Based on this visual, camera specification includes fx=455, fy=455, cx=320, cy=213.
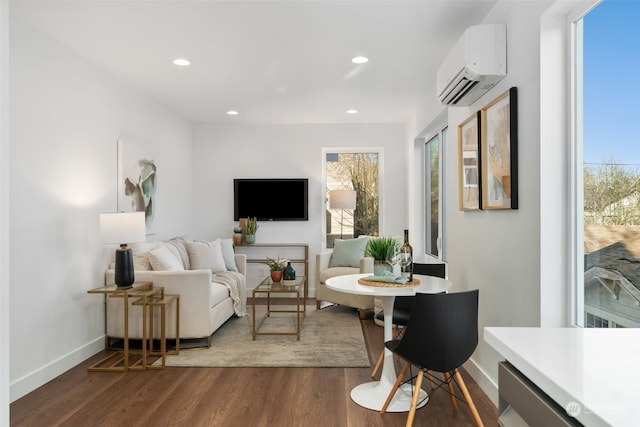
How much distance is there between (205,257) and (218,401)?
2507 millimetres

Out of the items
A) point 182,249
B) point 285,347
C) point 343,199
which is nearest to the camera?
point 285,347

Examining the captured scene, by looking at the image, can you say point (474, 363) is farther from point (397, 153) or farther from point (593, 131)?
point (397, 153)

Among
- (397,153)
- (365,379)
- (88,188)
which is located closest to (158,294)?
(88,188)

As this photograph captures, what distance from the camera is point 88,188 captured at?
3.89 meters

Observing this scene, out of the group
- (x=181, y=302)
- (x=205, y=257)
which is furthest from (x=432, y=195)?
(x=181, y=302)

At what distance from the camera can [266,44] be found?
3.58 meters

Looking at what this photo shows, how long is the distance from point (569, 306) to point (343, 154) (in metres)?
4.81

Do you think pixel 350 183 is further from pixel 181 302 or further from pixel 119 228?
pixel 119 228

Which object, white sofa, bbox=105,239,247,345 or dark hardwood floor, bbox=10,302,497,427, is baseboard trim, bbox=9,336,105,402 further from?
white sofa, bbox=105,239,247,345

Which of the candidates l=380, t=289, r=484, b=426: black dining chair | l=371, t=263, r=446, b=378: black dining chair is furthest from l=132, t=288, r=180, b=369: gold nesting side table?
l=380, t=289, r=484, b=426: black dining chair

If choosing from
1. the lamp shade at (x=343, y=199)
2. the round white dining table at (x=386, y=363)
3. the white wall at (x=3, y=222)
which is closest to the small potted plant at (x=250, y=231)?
the lamp shade at (x=343, y=199)

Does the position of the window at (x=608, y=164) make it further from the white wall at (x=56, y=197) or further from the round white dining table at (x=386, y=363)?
the white wall at (x=56, y=197)

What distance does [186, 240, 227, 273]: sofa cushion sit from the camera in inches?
205

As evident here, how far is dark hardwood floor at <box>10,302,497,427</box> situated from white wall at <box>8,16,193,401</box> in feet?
0.99
